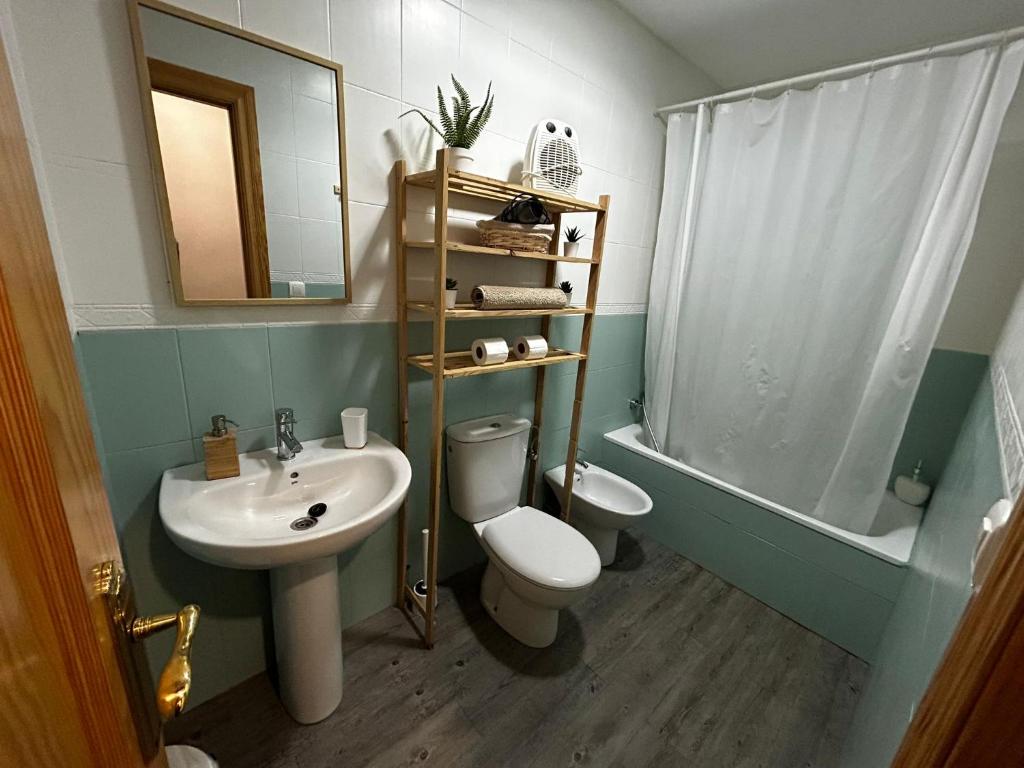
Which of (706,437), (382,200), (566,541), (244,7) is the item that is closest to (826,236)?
(706,437)

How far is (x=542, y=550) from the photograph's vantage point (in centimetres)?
154

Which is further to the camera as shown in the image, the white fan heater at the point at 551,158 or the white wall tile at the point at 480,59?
the white fan heater at the point at 551,158

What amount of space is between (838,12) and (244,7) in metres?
2.07

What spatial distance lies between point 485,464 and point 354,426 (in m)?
0.55

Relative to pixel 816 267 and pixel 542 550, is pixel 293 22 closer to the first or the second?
pixel 542 550

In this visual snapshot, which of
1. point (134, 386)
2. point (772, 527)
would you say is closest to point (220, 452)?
point (134, 386)

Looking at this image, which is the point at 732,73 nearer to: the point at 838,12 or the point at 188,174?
the point at 838,12

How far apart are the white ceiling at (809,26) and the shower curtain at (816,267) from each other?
0.30m

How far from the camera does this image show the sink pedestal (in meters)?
1.16

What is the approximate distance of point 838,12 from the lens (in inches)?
64.5

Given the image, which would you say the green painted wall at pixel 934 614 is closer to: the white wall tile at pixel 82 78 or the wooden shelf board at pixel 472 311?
the wooden shelf board at pixel 472 311

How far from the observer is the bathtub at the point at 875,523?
1.58 m

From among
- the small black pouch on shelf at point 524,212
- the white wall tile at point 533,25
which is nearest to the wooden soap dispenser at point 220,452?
the small black pouch on shelf at point 524,212

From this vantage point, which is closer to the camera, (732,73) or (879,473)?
(879,473)
